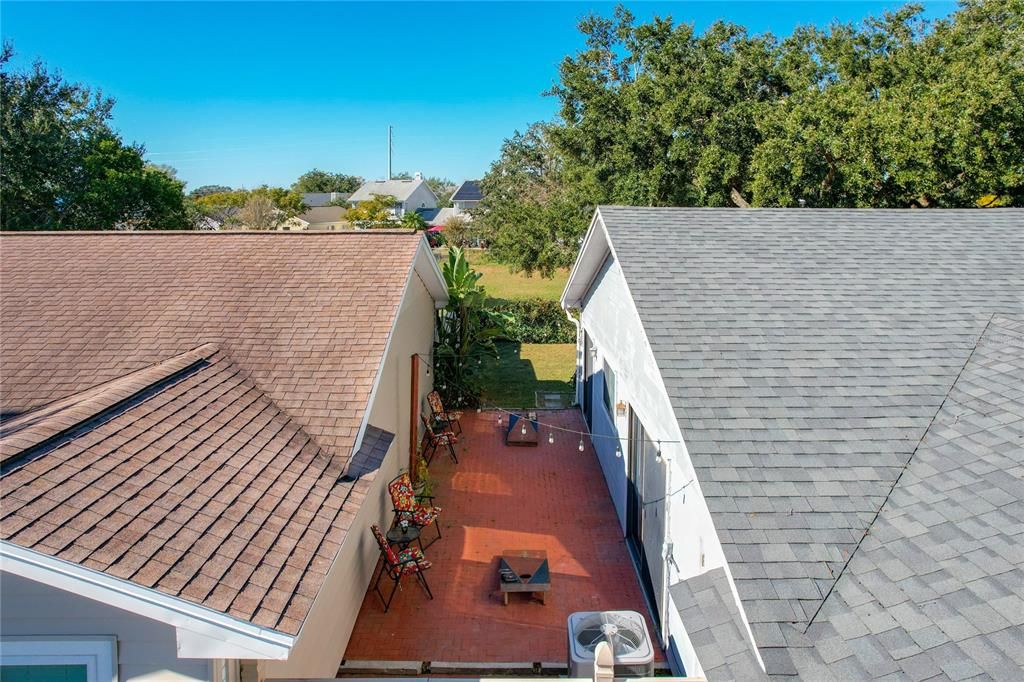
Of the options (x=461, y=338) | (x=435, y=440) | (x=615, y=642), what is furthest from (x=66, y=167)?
(x=615, y=642)

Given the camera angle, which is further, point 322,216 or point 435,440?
point 322,216

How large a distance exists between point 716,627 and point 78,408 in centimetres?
566

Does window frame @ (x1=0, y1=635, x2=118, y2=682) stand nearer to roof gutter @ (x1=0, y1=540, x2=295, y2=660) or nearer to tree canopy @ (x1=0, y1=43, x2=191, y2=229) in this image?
roof gutter @ (x1=0, y1=540, x2=295, y2=660)

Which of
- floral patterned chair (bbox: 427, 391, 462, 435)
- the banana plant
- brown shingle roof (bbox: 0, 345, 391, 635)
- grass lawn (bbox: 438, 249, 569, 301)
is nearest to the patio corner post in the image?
floral patterned chair (bbox: 427, 391, 462, 435)

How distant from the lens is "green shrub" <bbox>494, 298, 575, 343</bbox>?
25641 mm

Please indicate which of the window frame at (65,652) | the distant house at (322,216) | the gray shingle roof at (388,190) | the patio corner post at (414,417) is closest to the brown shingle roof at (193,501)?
the window frame at (65,652)

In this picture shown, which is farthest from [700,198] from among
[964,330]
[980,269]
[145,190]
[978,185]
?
[145,190]

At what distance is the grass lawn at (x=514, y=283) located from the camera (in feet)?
115

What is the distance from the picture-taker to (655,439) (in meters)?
7.87

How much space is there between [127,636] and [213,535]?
2.62 feet

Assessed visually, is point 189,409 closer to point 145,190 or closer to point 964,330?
point 964,330

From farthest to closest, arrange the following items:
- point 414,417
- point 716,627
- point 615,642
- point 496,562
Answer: point 414,417, point 496,562, point 615,642, point 716,627

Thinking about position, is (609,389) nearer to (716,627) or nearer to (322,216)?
(716,627)

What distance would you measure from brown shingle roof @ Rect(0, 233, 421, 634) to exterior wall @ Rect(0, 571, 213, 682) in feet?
1.99
